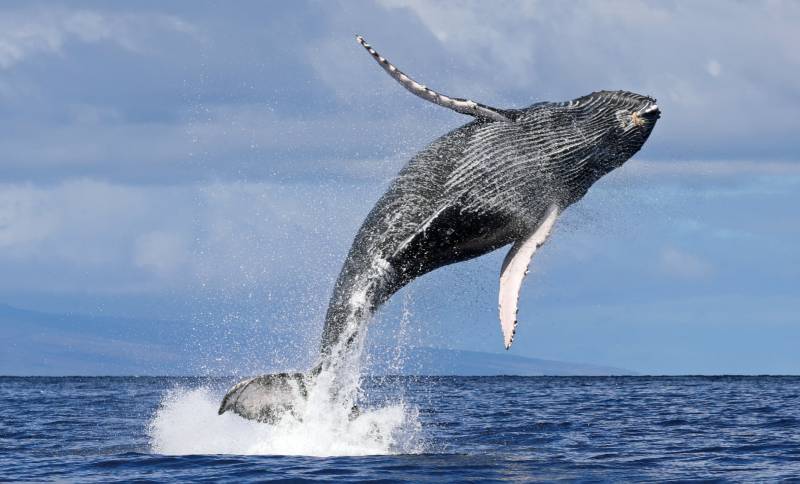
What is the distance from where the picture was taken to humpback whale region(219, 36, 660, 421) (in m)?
15.0

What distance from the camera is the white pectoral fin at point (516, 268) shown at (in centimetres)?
1507

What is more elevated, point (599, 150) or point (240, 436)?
point (599, 150)

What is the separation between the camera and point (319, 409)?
15625mm

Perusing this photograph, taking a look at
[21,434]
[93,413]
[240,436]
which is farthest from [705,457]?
[93,413]

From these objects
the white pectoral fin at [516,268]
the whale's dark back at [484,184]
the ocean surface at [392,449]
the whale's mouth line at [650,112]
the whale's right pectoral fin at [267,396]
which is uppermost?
the whale's mouth line at [650,112]

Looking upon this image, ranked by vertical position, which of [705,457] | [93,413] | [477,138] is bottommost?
[705,457]

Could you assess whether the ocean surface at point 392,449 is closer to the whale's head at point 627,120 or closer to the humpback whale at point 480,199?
the humpback whale at point 480,199

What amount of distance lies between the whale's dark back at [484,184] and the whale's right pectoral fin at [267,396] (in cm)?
95

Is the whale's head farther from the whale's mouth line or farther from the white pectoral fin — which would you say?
the white pectoral fin

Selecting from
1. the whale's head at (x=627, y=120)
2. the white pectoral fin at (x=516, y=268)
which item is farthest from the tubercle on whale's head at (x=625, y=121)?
the white pectoral fin at (x=516, y=268)

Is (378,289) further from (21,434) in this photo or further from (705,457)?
(21,434)

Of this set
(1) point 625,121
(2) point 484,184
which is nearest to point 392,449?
Answer: (2) point 484,184

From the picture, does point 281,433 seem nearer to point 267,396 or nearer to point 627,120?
point 267,396

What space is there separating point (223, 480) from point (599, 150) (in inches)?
260
